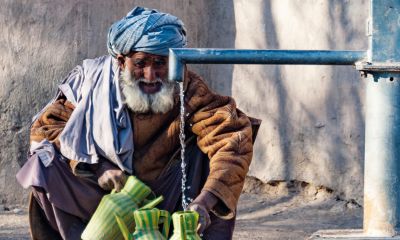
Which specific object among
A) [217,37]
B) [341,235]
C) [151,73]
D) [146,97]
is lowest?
[341,235]

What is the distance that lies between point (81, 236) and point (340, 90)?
2.42 metres

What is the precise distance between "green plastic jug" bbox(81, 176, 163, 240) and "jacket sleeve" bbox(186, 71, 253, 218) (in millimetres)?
285

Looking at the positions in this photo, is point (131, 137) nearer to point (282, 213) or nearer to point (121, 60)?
point (121, 60)

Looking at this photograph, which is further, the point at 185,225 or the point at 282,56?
the point at 185,225

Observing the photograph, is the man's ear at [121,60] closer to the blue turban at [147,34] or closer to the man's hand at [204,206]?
the blue turban at [147,34]

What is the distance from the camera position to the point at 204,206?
4422mm

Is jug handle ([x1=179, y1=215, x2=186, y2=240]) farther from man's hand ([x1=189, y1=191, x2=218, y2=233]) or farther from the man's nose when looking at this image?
the man's nose

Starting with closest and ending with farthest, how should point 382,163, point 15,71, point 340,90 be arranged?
point 382,163 < point 340,90 < point 15,71

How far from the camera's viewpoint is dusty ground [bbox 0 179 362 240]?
20.6 feet

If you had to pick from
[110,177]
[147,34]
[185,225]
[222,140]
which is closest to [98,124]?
[110,177]

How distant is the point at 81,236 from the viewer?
464 centimetres

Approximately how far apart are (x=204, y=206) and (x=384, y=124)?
5.38 feet

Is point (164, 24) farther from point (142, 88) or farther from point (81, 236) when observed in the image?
point (81, 236)

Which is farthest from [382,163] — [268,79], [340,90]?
[268,79]
